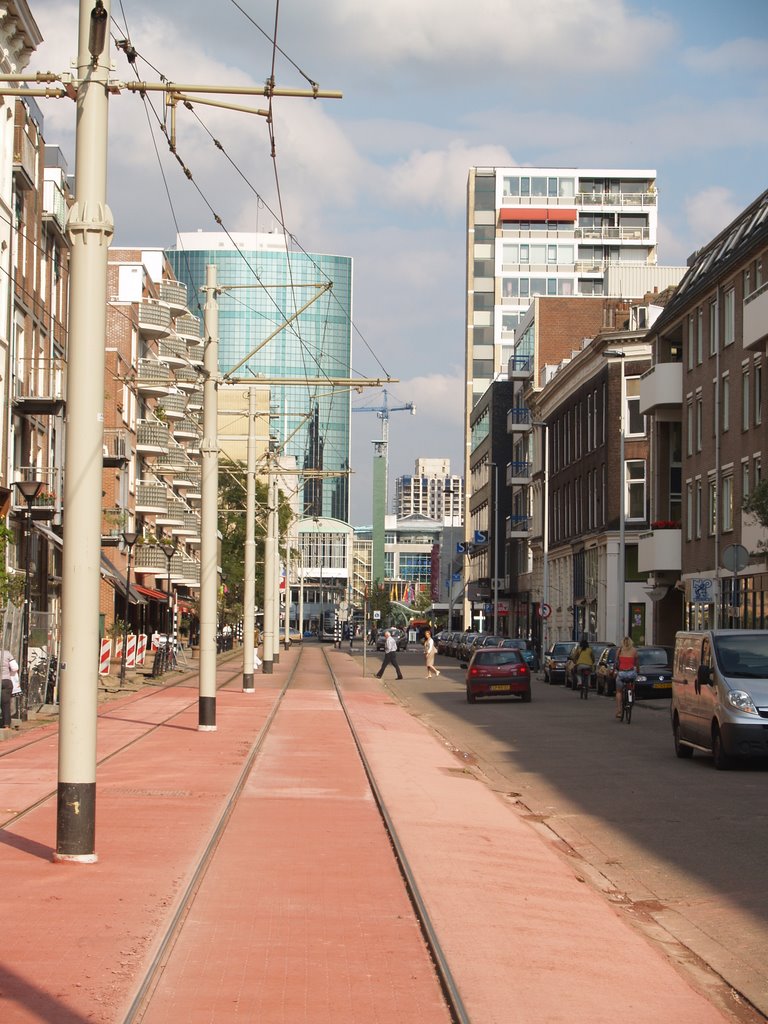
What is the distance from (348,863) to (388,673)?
4795cm

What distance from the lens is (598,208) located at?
120m

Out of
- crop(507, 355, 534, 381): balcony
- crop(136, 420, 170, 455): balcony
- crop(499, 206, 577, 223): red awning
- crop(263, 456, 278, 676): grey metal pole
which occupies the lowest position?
crop(263, 456, 278, 676): grey metal pole

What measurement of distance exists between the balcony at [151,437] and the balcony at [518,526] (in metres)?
26.4

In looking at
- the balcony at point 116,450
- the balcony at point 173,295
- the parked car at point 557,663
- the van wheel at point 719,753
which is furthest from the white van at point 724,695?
the balcony at point 173,295

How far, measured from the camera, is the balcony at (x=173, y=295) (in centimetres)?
8381

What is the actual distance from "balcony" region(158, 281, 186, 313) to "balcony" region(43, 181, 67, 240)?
34742 mm

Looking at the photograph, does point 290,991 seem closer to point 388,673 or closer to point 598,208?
point 388,673

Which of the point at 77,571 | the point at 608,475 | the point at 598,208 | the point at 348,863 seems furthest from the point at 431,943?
the point at 598,208

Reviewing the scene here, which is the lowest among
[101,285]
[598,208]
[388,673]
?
[388,673]

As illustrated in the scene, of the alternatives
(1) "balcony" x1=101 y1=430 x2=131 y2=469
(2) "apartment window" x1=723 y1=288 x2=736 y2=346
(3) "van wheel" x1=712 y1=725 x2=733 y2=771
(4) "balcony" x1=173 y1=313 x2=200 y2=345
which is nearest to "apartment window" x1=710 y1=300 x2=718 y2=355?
(2) "apartment window" x1=723 y1=288 x2=736 y2=346

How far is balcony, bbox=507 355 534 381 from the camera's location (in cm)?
9888

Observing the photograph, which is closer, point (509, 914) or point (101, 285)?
point (509, 914)

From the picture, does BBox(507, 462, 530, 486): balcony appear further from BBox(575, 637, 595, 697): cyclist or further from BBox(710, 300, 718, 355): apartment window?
BBox(575, 637, 595, 697): cyclist

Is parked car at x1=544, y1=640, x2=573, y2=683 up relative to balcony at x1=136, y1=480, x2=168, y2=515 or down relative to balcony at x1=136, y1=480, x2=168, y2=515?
down
